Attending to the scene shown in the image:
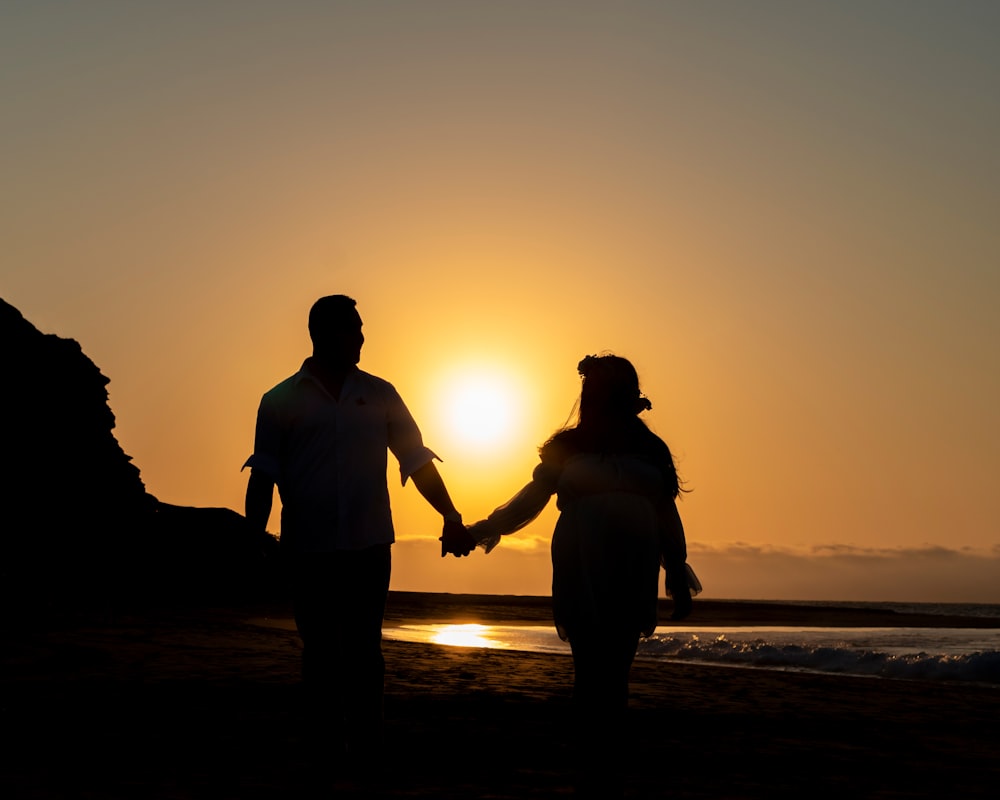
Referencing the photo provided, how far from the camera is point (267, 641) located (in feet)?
52.3

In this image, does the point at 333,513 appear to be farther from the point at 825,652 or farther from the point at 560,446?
the point at 825,652

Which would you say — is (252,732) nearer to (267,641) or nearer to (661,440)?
(661,440)

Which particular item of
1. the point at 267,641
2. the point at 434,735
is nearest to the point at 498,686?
the point at 434,735

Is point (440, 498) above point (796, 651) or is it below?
above

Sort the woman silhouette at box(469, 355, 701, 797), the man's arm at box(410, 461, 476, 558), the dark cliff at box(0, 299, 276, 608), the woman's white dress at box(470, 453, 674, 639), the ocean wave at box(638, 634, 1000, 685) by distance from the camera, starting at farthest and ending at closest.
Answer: the dark cliff at box(0, 299, 276, 608) < the ocean wave at box(638, 634, 1000, 685) < the man's arm at box(410, 461, 476, 558) < the woman's white dress at box(470, 453, 674, 639) < the woman silhouette at box(469, 355, 701, 797)

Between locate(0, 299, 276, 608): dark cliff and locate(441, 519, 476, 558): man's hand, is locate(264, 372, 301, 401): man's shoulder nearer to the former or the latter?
locate(441, 519, 476, 558): man's hand

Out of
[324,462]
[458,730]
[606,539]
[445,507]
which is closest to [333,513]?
[324,462]

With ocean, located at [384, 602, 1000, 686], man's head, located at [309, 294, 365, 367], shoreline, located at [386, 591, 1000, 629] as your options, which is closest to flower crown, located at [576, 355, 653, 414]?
man's head, located at [309, 294, 365, 367]

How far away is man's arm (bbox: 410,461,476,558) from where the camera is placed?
22.2 feet

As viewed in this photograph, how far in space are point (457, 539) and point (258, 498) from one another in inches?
45.9

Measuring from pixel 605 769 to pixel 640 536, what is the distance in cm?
113

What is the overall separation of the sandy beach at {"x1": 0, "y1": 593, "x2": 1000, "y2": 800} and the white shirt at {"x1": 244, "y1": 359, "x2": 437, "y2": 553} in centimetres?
130

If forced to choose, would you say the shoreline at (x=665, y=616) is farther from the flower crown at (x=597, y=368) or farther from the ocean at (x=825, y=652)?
the flower crown at (x=597, y=368)

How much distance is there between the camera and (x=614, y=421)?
6066mm
